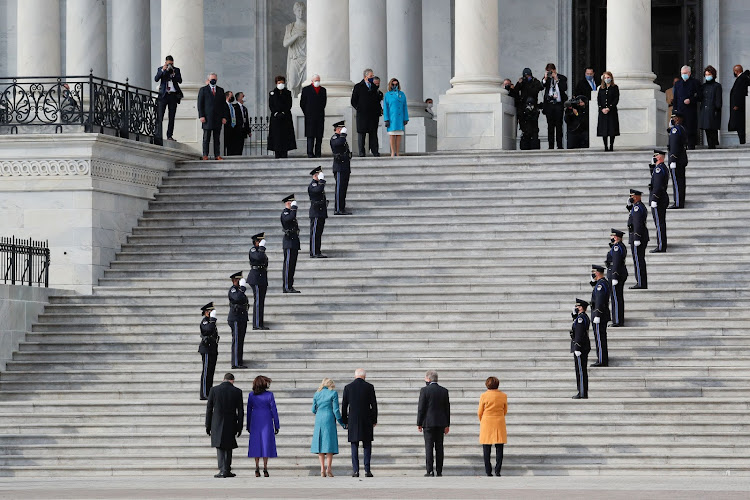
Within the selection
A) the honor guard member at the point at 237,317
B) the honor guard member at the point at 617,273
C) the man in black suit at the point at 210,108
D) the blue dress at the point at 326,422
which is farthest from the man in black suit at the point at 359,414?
the man in black suit at the point at 210,108

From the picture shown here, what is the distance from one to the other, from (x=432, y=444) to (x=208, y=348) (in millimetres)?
4374

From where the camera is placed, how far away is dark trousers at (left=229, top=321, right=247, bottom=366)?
3050cm

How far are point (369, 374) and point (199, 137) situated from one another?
12343 mm

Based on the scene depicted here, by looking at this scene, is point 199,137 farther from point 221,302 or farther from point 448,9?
point 448,9

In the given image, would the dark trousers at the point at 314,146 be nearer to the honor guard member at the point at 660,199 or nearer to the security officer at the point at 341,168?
the security officer at the point at 341,168

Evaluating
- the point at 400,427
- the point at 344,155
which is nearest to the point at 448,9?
the point at 344,155

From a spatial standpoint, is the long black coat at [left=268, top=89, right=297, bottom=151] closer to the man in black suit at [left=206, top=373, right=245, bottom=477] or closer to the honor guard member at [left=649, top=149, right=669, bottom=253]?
the honor guard member at [left=649, top=149, right=669, bottom=253]

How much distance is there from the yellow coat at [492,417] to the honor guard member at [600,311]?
3.17m

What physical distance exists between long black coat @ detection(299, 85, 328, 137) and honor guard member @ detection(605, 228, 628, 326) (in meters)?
10.2

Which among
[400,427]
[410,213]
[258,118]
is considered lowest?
[400,427]

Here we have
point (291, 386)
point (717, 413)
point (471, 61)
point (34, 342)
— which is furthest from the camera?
point (471, 61)

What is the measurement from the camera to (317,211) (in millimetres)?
34062

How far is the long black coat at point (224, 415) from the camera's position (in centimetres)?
2681

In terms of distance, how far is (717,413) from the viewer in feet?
92.2
